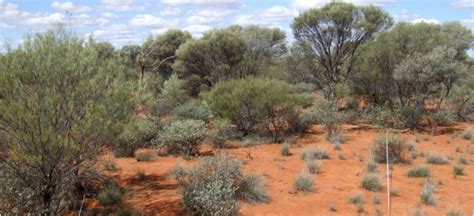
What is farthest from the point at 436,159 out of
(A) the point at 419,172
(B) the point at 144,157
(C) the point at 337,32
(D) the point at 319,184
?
(C) the point at 337,32

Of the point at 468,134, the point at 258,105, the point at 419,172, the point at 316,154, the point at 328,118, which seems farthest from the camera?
the point at 328,118

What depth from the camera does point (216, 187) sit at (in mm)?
10273

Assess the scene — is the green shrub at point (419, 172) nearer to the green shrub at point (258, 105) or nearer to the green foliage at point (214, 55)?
the green shrub at point (258, 105)

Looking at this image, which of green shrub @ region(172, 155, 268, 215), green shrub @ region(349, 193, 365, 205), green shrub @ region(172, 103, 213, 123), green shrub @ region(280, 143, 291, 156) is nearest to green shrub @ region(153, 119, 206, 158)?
green shrub @ region(280, 143, 291, 156)

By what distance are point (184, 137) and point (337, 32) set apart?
17730mm

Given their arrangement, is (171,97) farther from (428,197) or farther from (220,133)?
(428,197)

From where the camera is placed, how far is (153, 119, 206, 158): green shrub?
18172 mm

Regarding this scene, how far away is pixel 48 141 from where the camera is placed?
8.40 metres

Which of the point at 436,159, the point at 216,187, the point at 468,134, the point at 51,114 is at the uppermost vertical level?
the point at 51,114

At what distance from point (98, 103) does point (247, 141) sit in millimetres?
12682

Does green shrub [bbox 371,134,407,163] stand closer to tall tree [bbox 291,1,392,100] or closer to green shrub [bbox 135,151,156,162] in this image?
green shrub [bbox 135,151,156,162]

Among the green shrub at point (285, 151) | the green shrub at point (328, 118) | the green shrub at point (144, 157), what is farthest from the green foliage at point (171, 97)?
the green shrub at point (285, 151)

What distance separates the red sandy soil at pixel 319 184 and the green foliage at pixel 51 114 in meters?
2.79

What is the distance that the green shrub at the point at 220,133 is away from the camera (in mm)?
20330
